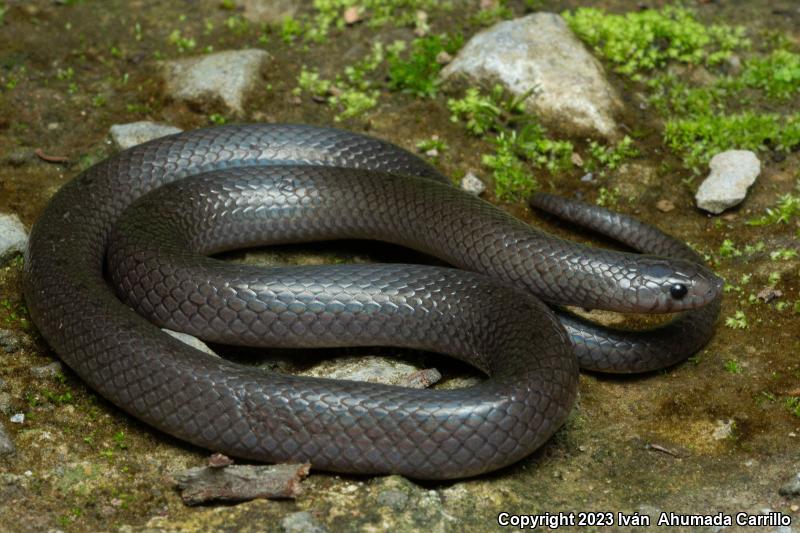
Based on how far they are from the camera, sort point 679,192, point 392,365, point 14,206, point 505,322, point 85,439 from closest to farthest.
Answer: point 85,439 < point 505,322 < point 392,365 < point 14,206 < point 679,192

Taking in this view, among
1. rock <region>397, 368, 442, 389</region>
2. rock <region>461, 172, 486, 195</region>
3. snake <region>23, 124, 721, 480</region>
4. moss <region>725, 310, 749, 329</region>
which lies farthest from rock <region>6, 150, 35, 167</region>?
moss <region>725, 310, 749, 329</region>

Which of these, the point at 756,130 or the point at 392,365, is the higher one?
the point at 756,130

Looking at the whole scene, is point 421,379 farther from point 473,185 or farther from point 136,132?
point 136,132

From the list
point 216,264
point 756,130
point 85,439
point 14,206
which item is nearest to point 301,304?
point 216,264

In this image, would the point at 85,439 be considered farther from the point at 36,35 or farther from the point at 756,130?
the point at 756,130

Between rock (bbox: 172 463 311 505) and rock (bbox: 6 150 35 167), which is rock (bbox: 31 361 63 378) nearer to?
rock (bbox: 172 463 311 505)
